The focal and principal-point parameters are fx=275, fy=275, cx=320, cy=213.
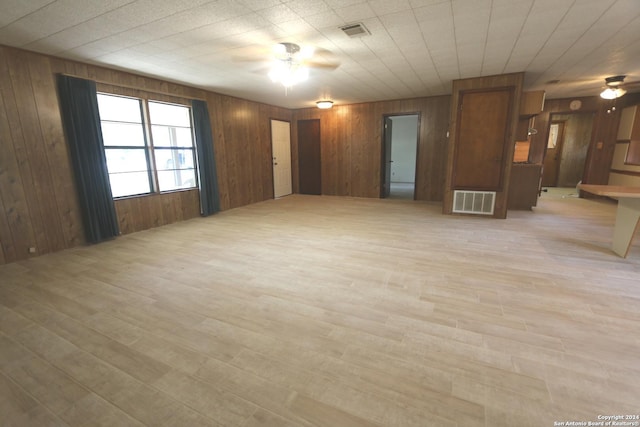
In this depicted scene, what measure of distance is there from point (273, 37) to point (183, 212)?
3876mm

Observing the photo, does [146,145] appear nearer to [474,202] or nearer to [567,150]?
[474,202]

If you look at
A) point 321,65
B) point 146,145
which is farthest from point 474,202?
point 146,145

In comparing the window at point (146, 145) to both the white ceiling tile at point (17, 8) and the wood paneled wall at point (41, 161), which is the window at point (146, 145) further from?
the white ceiling tile at point (17, 8)

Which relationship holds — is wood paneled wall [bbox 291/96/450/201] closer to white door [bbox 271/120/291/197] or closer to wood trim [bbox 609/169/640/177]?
white door [bbox 271/120/291/197]

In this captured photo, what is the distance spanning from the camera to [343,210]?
20.7 feet

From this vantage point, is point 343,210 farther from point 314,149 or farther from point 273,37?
point 273,37

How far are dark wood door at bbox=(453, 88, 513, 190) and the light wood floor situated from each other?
71.1 inches

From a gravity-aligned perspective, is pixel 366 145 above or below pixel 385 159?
above

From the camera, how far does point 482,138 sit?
528 cm

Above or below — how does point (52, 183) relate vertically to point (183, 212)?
Answer: above

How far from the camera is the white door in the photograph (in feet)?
26.3

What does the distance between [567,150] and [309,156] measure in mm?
9059

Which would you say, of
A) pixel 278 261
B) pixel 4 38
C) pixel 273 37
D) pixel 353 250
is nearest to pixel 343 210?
pixel 353 250

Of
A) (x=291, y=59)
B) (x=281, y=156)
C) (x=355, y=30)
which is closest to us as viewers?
(x=355, y=30)
